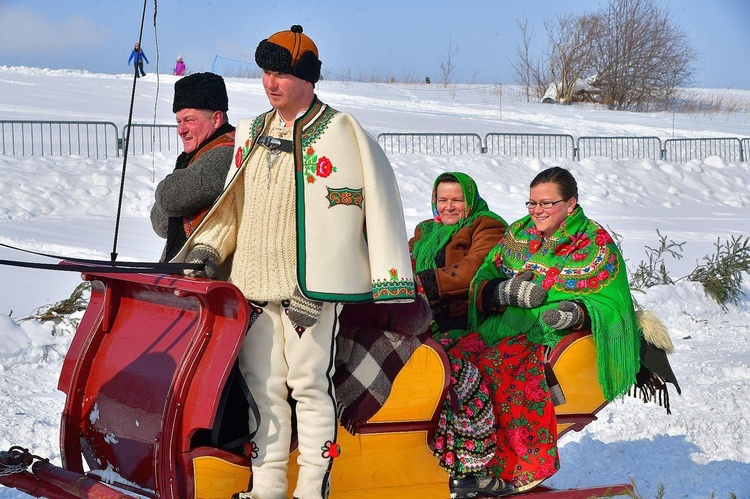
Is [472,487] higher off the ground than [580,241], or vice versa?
[580,241]

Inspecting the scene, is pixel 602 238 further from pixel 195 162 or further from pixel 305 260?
pixel 195 162

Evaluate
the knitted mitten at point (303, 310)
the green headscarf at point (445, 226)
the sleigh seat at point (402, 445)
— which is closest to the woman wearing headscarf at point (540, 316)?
the sleigh seat at point (402, 445)

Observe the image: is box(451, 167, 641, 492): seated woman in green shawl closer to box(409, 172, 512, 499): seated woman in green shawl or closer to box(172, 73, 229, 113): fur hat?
box(409, 172, 512, 499): seated woman in green shawl

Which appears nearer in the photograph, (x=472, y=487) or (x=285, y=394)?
(x=285, y=394)

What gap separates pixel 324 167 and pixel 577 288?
55.0 inches

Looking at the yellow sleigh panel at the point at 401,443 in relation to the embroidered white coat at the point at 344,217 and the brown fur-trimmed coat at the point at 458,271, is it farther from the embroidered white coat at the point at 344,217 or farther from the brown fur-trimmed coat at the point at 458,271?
the brown fur-trimmed coat at the point at 458,271

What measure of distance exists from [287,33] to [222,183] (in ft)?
2.10

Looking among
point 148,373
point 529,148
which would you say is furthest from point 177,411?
point 529,148

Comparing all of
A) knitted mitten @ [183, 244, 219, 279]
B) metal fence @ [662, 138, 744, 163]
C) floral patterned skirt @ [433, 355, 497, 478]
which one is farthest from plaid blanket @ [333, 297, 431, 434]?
metal fence @ [662, 138, 744, 163]

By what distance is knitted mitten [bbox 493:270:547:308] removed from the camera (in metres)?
4.14

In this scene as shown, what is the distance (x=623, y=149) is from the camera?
63.7 ft

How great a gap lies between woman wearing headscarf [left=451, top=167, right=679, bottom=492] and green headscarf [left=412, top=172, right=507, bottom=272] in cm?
31

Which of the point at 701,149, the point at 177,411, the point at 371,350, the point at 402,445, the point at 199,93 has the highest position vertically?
the point at 701,149

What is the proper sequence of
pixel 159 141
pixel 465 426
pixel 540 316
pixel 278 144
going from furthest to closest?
pixel 159 141 → pixel 540 316 → pixel 465 426 → pixel 278 144
